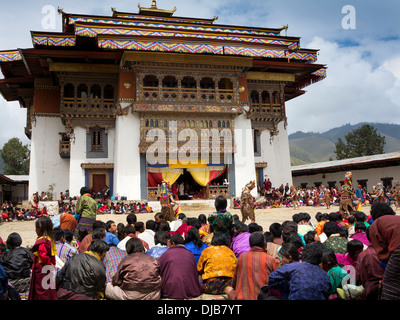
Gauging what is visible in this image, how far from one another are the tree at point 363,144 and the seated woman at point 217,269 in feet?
167

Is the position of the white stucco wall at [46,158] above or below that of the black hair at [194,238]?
above

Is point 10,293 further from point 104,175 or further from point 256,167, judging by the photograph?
point 256,167

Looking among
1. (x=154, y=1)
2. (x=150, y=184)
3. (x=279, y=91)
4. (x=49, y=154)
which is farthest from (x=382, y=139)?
(x=49, y=154)

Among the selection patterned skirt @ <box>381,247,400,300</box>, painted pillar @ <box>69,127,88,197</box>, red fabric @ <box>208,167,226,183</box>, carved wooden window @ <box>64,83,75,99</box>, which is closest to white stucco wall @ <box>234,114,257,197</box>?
red fabric @ <box>208,167,226,183</box>

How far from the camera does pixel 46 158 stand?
24859mm

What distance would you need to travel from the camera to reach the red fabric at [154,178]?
22.7 metres

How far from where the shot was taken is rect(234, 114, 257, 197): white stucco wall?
77.8 feet

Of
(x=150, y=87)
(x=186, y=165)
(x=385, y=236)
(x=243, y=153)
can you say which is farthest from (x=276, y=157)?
(x=385, y=236)

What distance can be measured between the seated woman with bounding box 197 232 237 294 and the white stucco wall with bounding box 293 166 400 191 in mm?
22710

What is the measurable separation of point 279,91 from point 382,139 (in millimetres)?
31001

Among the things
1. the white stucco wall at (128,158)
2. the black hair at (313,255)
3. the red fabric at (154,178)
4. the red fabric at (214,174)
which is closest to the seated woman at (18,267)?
the black hair at (313,255)

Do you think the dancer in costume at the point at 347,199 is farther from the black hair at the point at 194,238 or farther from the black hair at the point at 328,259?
the black hair at the point at 328,259

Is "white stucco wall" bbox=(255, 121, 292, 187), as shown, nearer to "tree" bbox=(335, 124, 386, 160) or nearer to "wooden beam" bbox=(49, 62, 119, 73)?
"wooden beam" bbox=(49, 62, 119, 73)
